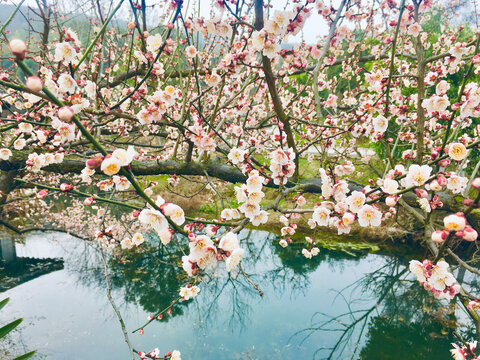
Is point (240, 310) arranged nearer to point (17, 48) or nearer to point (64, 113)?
point (64, 113)

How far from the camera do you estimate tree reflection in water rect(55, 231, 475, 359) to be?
3.68 metres

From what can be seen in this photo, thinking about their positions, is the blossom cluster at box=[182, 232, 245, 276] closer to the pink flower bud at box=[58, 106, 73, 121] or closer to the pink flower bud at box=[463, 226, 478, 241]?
the pink flower bud at box=[58, 106, 73, 121]

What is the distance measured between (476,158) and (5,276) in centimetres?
885

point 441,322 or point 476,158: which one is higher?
point 476,158

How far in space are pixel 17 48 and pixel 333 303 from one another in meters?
4.94

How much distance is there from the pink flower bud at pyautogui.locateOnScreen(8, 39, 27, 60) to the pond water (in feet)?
9.01

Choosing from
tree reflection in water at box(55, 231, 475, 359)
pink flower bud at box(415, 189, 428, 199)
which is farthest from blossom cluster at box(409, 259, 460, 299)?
tree reflection in water at box(55, 231, 475, 359)

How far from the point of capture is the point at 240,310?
4273 mm

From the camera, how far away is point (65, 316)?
405 centimetres

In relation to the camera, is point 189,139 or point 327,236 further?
point 327,236

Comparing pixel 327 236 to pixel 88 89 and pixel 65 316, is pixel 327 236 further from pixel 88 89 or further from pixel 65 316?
pixel 88 89

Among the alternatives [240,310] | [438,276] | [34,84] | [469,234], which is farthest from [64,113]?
[240,310]

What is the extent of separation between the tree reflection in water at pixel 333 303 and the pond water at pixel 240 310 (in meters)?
0.02

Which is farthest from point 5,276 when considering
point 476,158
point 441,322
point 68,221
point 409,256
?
point 476,158
